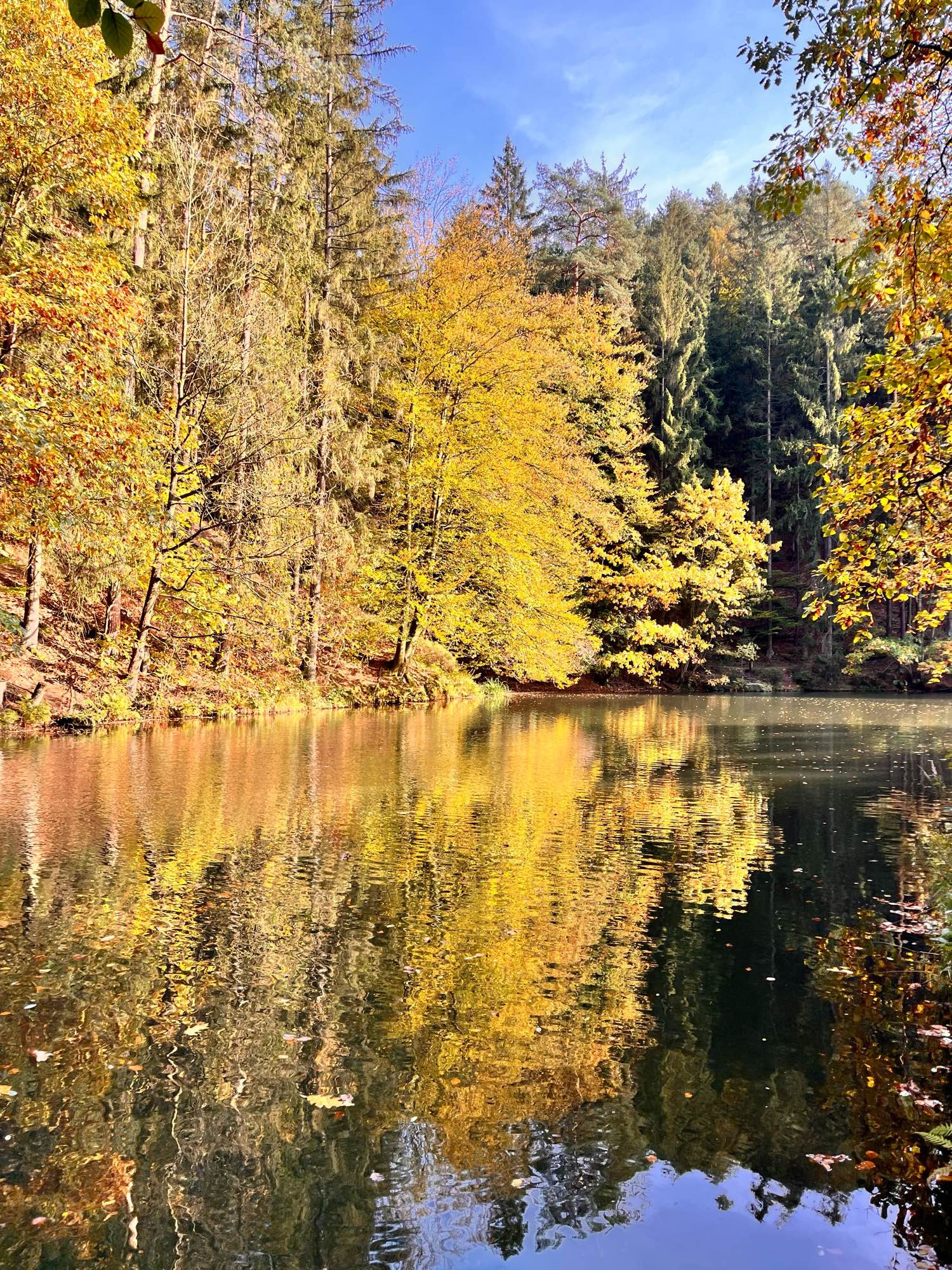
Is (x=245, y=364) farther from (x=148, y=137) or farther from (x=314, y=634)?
(x=314, y=634)

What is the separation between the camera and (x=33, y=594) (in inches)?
484

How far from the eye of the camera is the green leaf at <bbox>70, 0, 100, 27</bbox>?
125cm

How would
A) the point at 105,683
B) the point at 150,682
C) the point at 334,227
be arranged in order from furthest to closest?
the point at 334,227, the point at 150,682, the point at 105,683

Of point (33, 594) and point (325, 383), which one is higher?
point (325, 383)

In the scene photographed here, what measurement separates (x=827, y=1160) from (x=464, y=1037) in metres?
1.45

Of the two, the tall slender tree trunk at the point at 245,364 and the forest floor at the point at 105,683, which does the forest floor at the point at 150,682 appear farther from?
the tall slender tree trunk at the point at 245,364

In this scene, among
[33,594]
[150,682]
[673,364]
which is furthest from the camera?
[673,364]

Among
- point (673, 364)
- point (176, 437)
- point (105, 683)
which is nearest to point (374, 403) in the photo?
point (176, 437)

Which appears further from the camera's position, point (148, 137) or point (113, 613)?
point (113, 613)

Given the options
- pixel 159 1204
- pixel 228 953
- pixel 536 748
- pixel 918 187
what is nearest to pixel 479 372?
pixel 536 748

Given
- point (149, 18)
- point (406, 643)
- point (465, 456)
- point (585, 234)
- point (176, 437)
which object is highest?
point (585, 234)

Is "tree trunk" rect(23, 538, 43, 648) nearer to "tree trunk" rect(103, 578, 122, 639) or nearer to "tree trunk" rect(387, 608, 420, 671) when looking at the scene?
"tree trunk" rect(103, 578, 122, 639)

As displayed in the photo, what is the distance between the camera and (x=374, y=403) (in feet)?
71.3

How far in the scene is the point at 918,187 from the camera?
5113mm
